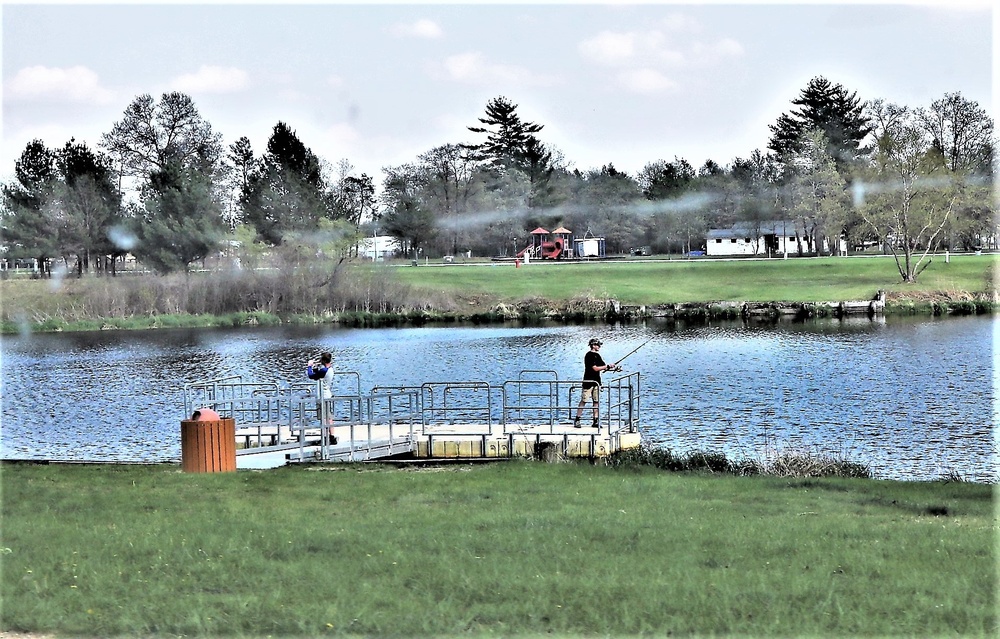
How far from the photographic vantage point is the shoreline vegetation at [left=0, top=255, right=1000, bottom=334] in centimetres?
7525

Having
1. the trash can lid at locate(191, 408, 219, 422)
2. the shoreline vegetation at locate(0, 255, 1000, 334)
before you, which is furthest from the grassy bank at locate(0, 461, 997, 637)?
the shoreline vegetation at locate(0, 255, 1000, 334)

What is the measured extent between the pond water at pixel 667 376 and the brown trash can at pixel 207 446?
7.22 meters

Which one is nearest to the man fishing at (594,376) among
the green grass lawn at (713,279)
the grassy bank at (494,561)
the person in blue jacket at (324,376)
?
the person in blue jacket at (324,376)

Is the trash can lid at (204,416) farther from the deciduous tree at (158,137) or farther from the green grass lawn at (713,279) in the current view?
the deciduous tree at (158,137)

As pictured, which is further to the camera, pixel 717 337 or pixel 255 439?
pixel 717 337

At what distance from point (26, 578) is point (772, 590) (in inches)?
283

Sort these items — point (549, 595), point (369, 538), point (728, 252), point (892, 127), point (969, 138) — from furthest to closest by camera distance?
point (728, 252)
point (969, 138)
point (892, 127)
point (369, 538)
point (549, 595)

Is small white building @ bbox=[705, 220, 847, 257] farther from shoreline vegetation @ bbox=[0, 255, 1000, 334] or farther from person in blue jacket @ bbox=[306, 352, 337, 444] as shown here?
person in blue jacket @ bbox=[306, 352, 337, 444]

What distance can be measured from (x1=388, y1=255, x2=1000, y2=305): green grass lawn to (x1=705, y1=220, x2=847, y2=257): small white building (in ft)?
91.9

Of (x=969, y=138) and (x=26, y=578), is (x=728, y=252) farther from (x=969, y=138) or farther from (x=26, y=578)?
(x=26, y=578)

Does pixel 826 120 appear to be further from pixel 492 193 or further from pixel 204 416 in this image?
pixel 204 416

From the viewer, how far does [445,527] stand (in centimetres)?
1398

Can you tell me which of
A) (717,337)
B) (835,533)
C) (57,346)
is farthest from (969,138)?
(835,533)

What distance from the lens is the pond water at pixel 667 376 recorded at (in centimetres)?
2839
